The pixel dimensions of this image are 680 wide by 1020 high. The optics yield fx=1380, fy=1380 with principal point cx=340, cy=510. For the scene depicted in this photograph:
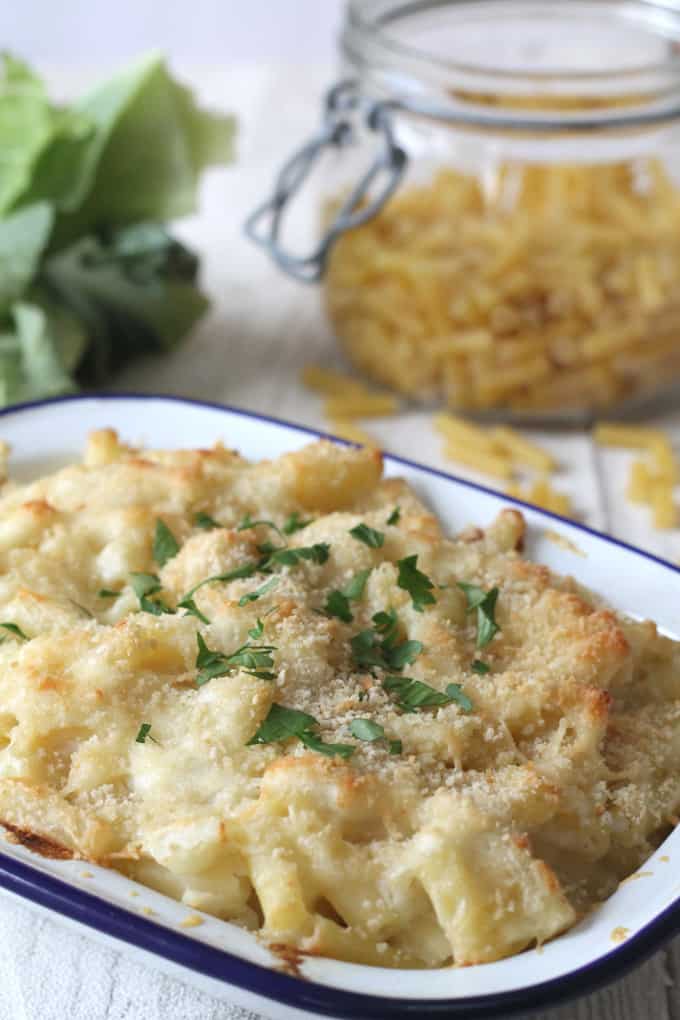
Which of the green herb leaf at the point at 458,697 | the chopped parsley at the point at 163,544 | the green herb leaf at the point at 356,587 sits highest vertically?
the green herb leaf at the point at 458,697

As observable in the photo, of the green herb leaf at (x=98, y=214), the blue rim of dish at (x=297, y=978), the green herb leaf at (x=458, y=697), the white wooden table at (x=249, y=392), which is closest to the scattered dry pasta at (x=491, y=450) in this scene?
the white wooden table at (x=249, y=392)

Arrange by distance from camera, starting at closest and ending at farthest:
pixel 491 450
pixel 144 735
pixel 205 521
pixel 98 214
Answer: pixel 144 735
pixel 205 521
pixel 491 450
pixel 98 214

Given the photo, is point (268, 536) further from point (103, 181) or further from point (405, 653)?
point (103, 181)

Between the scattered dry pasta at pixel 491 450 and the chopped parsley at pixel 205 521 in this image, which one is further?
the scattered dry pasta at pixel 491 450

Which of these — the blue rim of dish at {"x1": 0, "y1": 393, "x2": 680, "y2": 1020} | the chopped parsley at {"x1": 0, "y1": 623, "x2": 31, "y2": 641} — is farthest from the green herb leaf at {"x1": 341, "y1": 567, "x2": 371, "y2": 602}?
the blue rim of dish at {"x1": 0, "y1": 393, "x2": 680, "y2": 1020}

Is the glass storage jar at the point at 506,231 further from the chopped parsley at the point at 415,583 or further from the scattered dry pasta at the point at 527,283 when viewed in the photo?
the chopped parsley at the point at 415,583

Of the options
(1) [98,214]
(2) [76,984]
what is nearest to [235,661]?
(2) [76,984]

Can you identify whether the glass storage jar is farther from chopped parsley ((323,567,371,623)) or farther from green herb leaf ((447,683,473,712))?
green herb leaf ((447,683,473,712))

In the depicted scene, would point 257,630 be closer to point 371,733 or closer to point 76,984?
point 371,733
